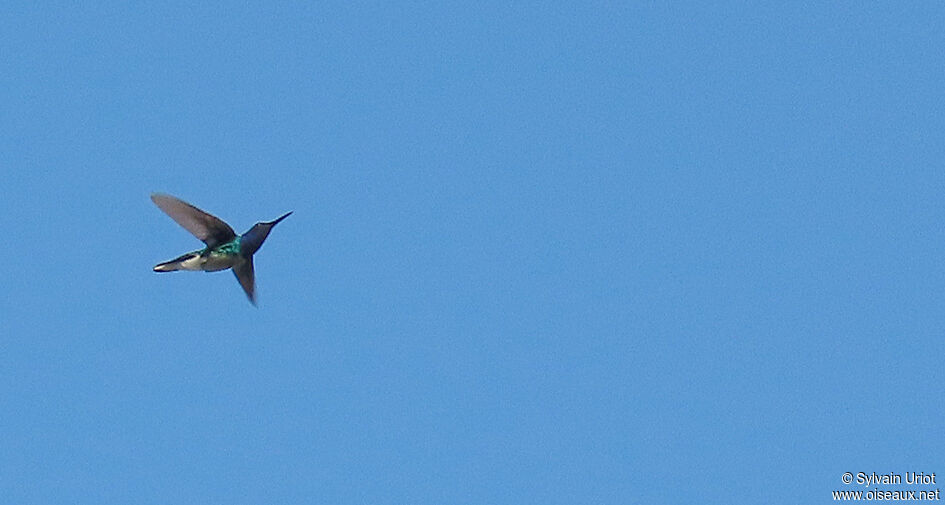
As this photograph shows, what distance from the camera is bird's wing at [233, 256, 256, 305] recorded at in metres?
23.2

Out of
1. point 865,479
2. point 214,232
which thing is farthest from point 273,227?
point 865,479

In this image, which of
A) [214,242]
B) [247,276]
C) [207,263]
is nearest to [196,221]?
[214,242]

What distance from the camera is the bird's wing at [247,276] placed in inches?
915

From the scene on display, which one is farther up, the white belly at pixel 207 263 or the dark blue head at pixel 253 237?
the dark blue head at pixel 253 237

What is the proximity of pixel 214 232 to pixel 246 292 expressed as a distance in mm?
1492

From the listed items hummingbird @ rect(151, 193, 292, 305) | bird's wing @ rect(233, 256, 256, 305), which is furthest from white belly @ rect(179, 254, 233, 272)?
bird's wing @ rect(233, 256, 256, 305)

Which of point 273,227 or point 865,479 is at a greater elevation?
point 273,227

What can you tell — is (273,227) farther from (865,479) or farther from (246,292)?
(865,479)

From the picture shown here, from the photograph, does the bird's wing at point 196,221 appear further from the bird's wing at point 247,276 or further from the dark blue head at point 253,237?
the bird's wing at point 247,276

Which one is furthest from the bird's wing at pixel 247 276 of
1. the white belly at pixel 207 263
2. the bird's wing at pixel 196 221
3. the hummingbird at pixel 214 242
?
the bird's wing at pixel 196 221

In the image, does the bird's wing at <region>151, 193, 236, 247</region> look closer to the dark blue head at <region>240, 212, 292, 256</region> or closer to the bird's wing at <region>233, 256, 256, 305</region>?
the dark blue head at <region>240, 212, 292, 256</region>

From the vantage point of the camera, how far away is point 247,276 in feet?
76.9

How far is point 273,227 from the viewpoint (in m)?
22.7

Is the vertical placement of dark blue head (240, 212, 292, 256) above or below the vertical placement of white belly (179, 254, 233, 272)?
above
